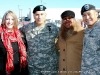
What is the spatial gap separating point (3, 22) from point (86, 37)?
A: 1578 mm

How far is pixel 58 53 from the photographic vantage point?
4488mm

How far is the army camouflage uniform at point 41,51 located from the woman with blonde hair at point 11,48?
172mm

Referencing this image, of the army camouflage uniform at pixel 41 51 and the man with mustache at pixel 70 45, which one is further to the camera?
the army camouflage uniform at pixel 41 51

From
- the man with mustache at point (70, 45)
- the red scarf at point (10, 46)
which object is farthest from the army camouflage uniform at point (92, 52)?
the red scarf at point (10, 46)

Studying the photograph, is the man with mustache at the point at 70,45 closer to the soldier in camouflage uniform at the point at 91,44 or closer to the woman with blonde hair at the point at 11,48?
the soldier in camouflage uniform at the point at 91,44

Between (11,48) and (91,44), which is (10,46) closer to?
(11,48)

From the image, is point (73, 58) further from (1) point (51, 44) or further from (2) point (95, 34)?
(2) point (95, 34)

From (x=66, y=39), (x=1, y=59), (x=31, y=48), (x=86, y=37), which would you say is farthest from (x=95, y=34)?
(x=1, y=59)

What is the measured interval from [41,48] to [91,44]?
1110 mm

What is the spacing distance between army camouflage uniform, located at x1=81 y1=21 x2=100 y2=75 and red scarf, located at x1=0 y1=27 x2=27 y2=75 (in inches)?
45.3

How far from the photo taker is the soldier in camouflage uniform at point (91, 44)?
351 centimetres

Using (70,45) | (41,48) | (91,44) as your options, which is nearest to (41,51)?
(41,48)

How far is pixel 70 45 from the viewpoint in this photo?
4117 mm

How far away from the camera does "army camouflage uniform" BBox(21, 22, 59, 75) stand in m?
4.27
